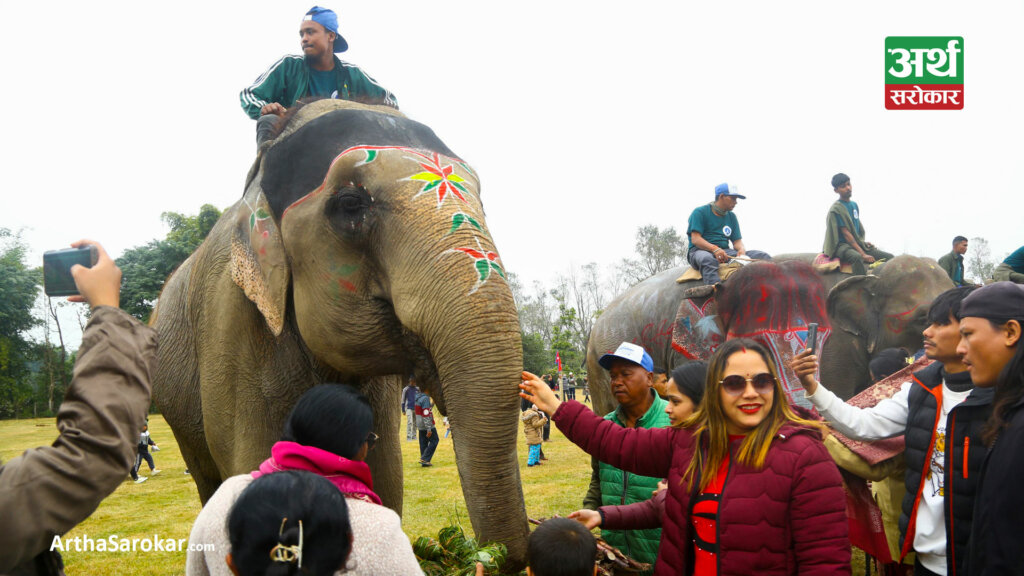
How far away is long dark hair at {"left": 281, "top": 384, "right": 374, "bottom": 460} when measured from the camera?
6.68 feet

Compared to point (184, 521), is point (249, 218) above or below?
above

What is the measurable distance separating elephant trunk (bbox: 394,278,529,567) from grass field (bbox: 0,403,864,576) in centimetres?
433

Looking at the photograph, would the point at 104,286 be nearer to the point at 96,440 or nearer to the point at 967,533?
the point at 96,440

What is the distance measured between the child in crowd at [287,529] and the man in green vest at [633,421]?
236cm

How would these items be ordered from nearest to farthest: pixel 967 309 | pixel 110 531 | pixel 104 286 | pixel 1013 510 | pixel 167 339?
1. pixel 104 286
2. pixel 1013 510
3. pixel 967 309
4. pixel 167 339
5. pixel 110 531

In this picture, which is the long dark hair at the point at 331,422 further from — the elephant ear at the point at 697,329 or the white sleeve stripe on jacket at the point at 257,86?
the elephant ear at the point at 697,329

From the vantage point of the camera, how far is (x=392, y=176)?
10.2ft

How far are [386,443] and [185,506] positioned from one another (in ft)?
27.3

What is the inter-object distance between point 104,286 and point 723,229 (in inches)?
293

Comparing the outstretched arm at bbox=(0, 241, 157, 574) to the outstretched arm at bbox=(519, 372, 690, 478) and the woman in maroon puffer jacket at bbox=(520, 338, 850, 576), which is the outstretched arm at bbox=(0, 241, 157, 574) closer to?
the outstretched arm at bbox=(519, 372, 690, 478)

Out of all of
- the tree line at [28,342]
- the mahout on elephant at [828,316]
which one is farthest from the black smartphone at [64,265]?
the tree line at [28,342]

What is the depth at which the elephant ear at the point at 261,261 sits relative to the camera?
11.1 ft

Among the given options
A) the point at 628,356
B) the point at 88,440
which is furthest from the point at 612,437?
the point at 88,440

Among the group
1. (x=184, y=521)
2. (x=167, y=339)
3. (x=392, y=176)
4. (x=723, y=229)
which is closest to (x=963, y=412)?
(x=392, y=176)
